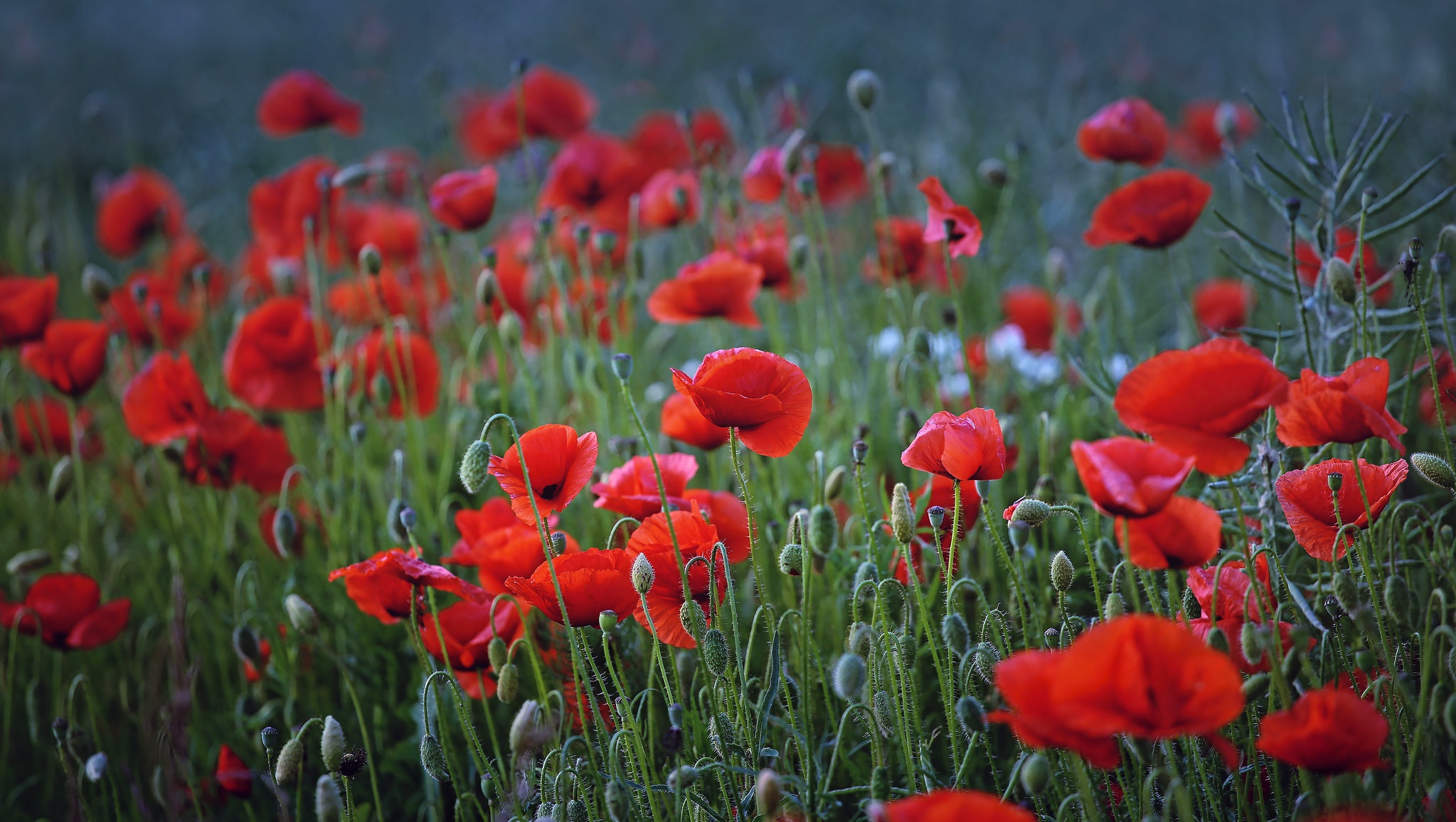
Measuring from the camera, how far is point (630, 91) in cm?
461

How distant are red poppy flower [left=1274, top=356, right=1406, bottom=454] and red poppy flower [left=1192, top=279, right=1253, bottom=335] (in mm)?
1511

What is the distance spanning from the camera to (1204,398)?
0.88m

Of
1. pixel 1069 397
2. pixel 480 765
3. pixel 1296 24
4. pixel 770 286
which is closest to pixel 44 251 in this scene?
pixel 770 286

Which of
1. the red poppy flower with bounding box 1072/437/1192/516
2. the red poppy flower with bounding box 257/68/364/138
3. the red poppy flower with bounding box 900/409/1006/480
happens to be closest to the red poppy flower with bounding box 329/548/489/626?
the red poppy flower with bounding box 900/409/1006/480

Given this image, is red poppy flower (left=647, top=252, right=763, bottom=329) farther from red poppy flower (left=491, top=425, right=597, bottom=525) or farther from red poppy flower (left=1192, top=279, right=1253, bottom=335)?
red poppy flower (left=1192, top=279, right=1253, bottom=335)

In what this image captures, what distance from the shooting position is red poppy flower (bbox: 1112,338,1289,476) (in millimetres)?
863

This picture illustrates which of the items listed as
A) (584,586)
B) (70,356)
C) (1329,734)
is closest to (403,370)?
(70,356)

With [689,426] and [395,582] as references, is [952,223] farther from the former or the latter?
[395,582]

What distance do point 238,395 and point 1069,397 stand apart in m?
1.50

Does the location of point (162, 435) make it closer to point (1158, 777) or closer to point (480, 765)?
point (480, 765)

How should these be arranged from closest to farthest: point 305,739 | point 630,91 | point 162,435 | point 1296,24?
point 305,739, point 162,435, point 630,91, point 1296,24

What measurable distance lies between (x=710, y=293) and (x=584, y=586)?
2.19 ft

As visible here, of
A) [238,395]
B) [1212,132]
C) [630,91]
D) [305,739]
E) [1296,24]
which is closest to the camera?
[305,739]

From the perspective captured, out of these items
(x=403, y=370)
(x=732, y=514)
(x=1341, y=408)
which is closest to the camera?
(x=1341, y=408)
